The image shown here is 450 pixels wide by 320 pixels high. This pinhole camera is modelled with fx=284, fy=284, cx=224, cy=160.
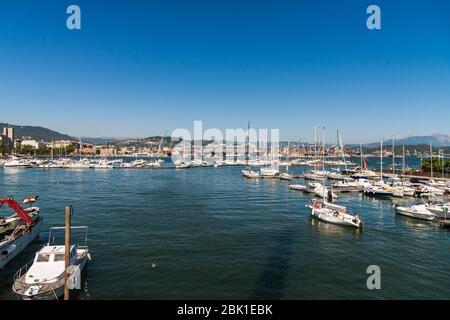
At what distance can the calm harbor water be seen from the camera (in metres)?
17.2

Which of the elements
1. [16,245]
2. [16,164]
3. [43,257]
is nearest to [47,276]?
[43,257]

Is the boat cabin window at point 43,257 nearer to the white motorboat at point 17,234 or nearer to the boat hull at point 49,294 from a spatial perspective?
the boat hull at point 49,294

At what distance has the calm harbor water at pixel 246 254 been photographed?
56.5 ft

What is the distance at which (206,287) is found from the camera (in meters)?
17.3

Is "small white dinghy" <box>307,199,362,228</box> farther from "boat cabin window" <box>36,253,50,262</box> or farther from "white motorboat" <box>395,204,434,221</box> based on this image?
"boat cabin window" <box>36,253,50,262</box>

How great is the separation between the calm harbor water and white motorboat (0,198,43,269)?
0.68 meters

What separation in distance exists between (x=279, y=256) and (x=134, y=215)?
20.5 metres

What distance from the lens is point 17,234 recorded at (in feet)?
76.2

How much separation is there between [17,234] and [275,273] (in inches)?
820

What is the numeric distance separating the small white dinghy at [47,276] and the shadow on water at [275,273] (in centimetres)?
1062

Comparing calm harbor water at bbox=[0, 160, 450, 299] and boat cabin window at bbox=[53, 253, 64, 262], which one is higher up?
boat cabin window at bbox=[53, 253, 64, 262]

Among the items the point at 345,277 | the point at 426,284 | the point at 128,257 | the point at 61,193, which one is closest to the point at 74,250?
the point at 128,257

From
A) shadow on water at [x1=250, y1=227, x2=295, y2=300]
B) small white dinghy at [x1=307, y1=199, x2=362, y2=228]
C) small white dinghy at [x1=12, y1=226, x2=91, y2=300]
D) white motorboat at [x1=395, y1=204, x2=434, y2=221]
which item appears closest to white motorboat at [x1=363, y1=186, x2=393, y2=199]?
white motorboat at [x1=395, y1=204, x2=434, y2=221]

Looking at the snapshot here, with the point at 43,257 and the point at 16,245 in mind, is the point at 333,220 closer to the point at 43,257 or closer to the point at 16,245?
the point at 43,257
